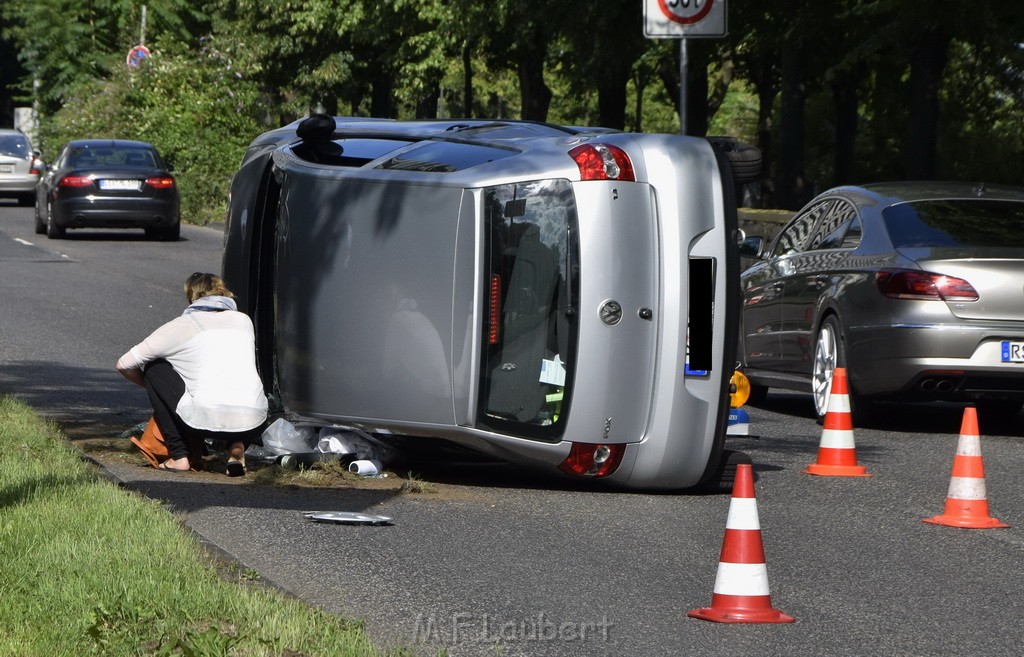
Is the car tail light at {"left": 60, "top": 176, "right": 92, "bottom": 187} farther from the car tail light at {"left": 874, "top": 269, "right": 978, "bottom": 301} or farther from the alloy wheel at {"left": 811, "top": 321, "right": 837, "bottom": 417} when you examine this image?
the car tail light at {"left": 874, "top": 269, "right": 978, "bottom": 301}

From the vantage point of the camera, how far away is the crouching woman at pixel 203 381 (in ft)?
28.3

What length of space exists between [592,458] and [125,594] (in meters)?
3.09

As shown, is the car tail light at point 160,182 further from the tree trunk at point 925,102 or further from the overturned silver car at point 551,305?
the overturned silver car at point 551,305

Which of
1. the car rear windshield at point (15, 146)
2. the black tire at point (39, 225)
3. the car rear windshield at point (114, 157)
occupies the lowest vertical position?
the black tire at point (39, 225)

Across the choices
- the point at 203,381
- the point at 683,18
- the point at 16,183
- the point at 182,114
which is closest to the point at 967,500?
the point at 203,381

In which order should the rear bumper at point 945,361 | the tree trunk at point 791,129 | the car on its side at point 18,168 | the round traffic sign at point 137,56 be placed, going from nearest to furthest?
the rear bumper at point 945,361 < the tree trunk at point 791,129 < the car on its side at point 18,168 < the round traffic sign at point 137,56

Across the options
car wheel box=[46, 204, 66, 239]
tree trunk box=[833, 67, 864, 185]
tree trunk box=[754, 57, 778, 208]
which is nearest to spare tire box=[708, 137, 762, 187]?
car wheel box=[46, 204, 66, 239]

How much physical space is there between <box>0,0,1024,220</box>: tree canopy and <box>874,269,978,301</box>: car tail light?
9485mm

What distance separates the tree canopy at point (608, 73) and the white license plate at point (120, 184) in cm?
658

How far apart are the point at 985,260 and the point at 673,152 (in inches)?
131

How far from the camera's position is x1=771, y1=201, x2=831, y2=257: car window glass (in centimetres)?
1231

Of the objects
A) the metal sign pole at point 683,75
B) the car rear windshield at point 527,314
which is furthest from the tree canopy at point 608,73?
the car rear windshield at point 527,314

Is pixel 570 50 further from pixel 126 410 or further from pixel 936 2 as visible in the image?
pixel 126 410

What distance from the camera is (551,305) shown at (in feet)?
26.1
